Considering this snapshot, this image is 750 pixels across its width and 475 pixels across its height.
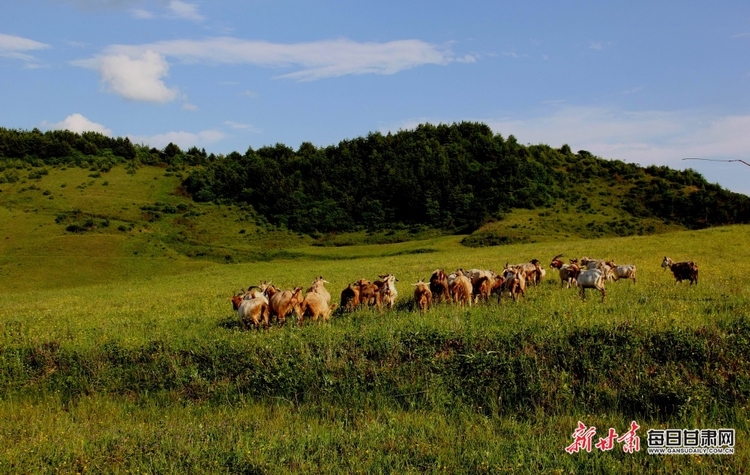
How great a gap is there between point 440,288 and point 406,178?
8942 cm

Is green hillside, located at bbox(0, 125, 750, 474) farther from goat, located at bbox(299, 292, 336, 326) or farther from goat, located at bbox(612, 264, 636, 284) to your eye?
goat, located at bbox(612, 264, 636, 284)

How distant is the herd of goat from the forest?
63.5 metres

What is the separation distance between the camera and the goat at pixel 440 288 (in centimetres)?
1708

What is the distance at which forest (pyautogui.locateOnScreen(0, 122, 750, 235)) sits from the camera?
3570 inches

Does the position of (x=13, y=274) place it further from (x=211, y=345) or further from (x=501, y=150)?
(x=501, y=150)

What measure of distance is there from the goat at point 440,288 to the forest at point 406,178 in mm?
64047

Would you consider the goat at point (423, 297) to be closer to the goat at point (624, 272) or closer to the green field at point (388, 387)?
the green field at point (388, 387)

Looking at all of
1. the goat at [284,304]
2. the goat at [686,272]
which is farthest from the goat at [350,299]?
the goat at [686,272]

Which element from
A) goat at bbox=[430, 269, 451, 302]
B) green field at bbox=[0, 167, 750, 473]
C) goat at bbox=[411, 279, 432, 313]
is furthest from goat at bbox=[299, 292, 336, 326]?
goat at bbox=[430, 269, 451, 302]

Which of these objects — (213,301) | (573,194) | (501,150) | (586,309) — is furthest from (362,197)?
(586,309)

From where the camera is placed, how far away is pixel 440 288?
684 inches

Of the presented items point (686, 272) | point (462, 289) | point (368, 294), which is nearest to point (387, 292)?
point (368, 294)

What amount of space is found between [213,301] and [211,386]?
41.2 ft

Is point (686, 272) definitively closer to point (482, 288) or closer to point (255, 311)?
point (482, 288)
